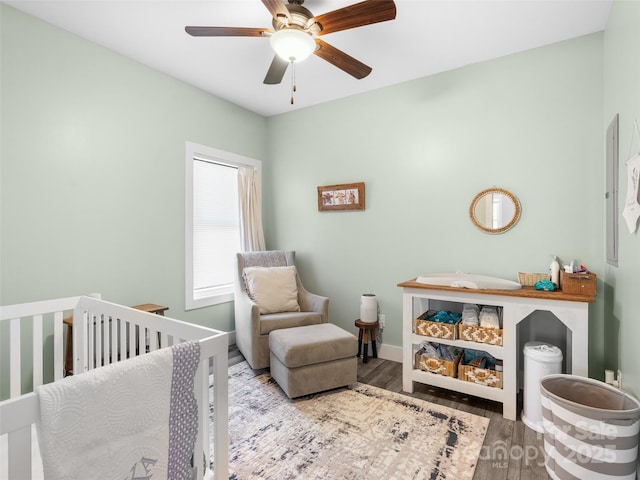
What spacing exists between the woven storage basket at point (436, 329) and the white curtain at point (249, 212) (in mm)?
2017

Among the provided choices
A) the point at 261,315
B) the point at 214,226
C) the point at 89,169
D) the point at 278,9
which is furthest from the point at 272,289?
the point at 278,9

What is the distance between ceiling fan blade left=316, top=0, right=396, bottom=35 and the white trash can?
2.12 m

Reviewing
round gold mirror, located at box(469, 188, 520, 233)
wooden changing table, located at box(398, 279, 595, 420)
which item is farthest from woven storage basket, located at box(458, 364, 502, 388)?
round gold mirror, located at box(469, 188, 520, 233)

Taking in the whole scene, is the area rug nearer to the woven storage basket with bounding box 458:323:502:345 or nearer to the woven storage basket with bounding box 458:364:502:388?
the woven storage basket with bounding box 458:364:502:388

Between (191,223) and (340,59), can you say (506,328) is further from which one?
(191,223)

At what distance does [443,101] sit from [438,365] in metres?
2.19

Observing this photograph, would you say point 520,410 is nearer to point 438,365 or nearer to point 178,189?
point 438,365

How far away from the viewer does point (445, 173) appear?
2.94 metres

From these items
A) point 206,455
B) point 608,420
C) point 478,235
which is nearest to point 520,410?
point 608,420

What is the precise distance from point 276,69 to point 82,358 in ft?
6.77

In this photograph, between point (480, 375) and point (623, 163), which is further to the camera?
point (480, 375)

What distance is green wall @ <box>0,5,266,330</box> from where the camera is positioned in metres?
2.10

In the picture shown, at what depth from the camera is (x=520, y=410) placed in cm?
224

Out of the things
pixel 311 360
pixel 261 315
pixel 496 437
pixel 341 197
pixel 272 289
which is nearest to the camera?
pixel 496 437
